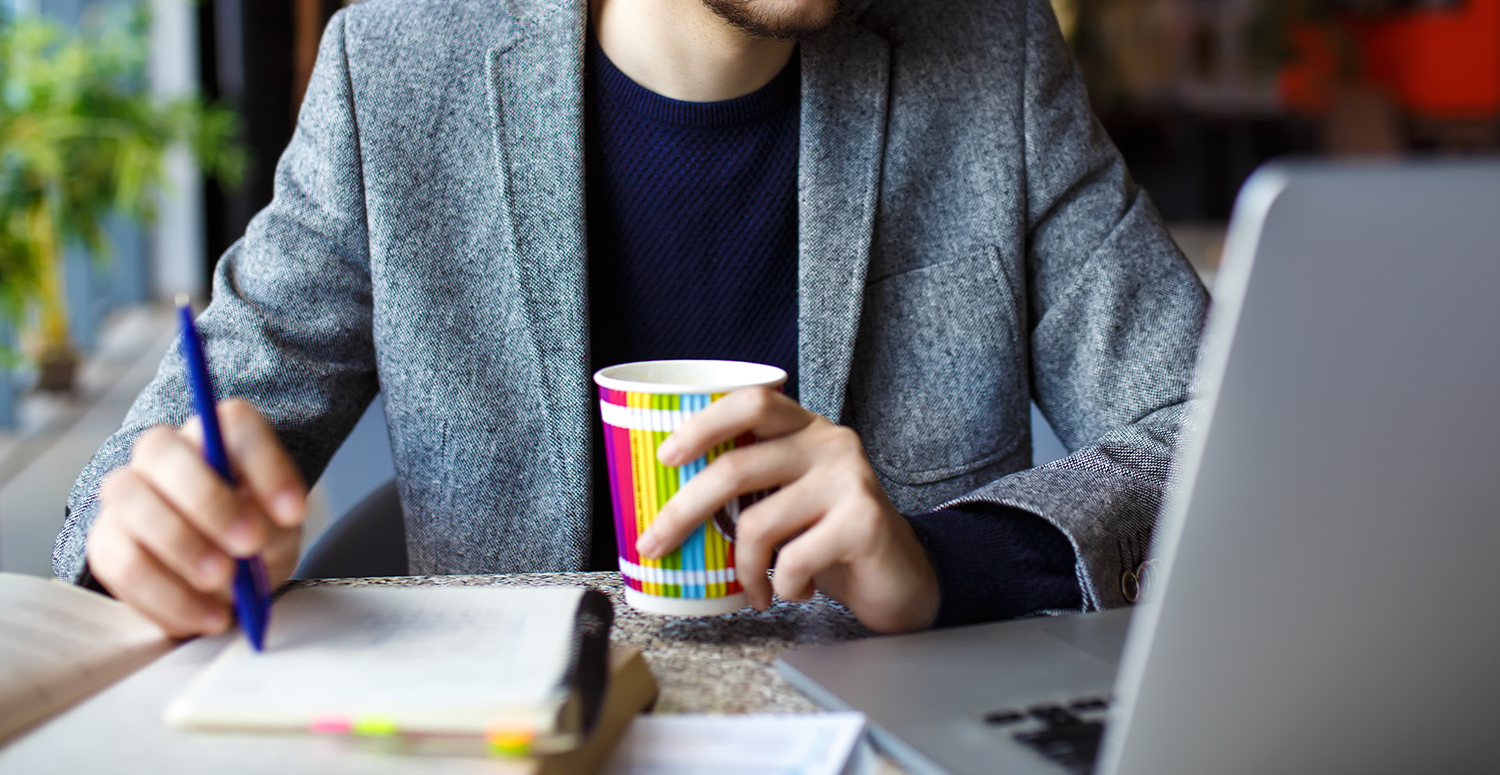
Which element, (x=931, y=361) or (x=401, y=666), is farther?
(x=931, y=361)

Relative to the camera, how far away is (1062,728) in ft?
1.67

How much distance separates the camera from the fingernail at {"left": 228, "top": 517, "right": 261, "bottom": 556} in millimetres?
538

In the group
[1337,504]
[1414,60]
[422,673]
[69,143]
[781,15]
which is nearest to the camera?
[1337,504]

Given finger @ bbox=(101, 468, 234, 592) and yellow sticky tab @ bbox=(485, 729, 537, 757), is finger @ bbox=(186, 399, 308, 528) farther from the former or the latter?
yellow sticky tab @ bbox=(485, 729, 537, 757)

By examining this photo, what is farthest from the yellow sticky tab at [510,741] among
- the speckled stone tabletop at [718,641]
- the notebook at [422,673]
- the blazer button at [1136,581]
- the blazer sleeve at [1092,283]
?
the blazer sleeve at [1092,283]

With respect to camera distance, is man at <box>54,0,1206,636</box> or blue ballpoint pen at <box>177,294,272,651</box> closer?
blue ballpoint pen at <box>177,294,272,651</box>

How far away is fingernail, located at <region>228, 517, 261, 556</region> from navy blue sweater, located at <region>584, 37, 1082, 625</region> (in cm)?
51

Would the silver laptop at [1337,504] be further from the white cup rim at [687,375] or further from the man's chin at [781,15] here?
the man's chin at [781,15]

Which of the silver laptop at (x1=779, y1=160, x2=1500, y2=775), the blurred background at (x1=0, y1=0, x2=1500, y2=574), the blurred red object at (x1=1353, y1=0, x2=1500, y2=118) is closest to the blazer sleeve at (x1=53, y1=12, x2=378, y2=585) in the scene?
the blurred background at (x1=0, y1=0, x2=1500, y2=574)

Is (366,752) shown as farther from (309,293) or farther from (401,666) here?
(309,293)

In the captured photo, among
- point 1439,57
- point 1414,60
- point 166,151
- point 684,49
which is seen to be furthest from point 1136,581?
point 1414,60

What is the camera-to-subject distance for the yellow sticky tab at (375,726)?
1.46 ft

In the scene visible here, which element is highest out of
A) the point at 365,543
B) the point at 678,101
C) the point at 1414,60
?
the point at 1414,60

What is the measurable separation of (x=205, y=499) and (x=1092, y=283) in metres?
0.75
